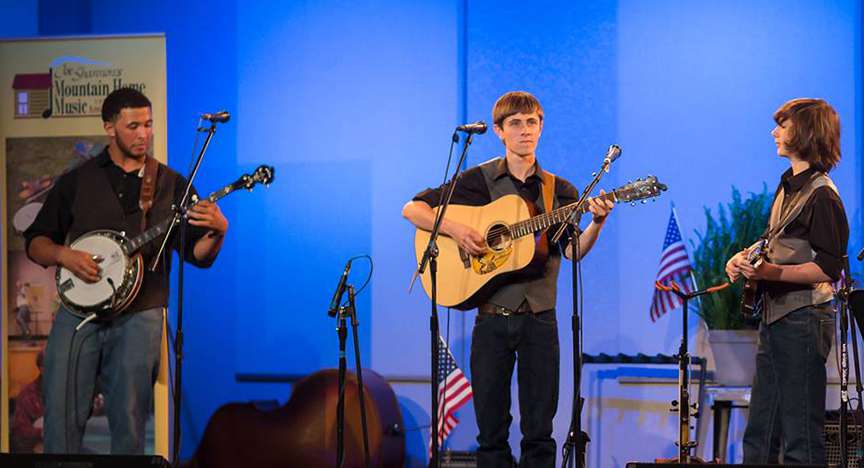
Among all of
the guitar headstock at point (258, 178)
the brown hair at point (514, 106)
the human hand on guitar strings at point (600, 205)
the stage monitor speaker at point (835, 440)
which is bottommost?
the stage monitor speaker at point (835, 440)

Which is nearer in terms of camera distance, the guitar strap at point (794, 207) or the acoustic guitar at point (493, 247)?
the guitar strap at point (794, 207)

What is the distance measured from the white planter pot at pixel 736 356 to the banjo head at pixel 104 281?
9.99 ft

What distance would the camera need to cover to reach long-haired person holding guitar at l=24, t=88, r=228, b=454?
485 cm

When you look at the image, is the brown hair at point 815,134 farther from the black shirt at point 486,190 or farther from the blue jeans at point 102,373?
the blue jeans at point 102,373

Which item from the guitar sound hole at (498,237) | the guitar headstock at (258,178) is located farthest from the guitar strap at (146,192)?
the guitar sound hole at (498,237)

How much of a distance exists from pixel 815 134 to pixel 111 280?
332 centimetres

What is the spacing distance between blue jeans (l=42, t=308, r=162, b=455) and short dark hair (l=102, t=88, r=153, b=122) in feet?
3.39

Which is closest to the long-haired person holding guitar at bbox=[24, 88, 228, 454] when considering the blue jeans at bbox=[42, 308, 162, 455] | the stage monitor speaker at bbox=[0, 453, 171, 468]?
the blue jeans at bbox=[42, 308, 162, 455]

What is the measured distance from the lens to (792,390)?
4.34 meters

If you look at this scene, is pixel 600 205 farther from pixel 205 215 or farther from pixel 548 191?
pixel 205 215

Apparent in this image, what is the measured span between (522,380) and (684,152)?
2.15 meters

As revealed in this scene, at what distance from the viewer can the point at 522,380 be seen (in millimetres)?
4574

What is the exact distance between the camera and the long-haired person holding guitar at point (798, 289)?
4.32m

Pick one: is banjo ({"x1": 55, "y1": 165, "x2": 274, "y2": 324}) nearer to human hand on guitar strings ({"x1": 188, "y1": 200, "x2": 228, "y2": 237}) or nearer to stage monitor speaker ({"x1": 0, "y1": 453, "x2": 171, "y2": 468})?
human hand on guitar strings ({"x1": 188, "y1": 200, "x2": 228, "y2": 237})
